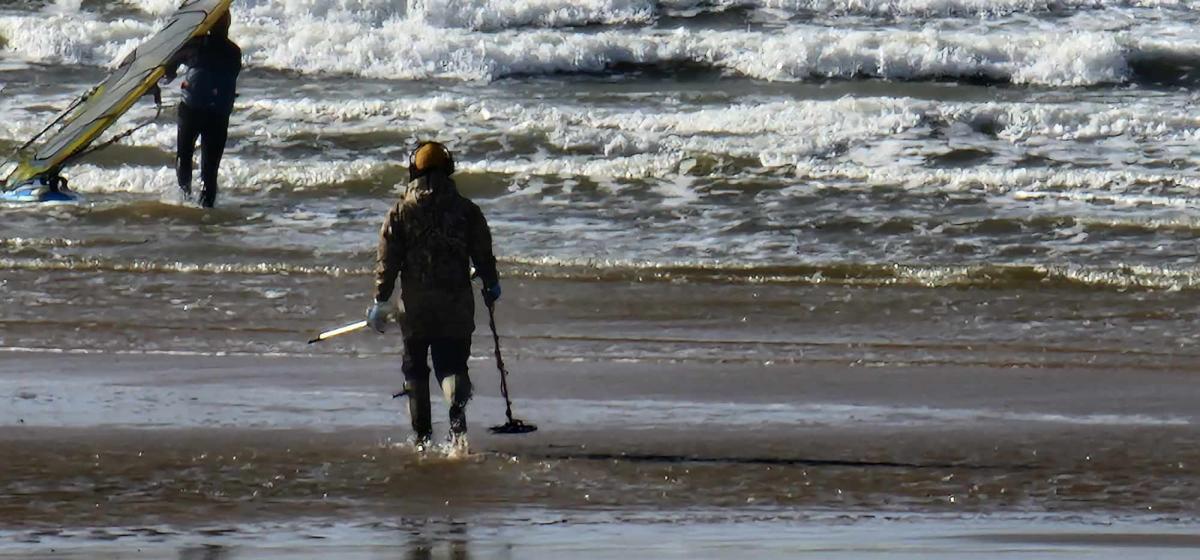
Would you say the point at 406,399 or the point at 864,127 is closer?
the point at 406,399

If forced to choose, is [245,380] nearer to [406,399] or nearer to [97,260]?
[406,399]

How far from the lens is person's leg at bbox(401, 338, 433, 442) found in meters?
7.70

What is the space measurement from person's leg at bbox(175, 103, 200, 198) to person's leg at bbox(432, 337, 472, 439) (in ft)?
24.5

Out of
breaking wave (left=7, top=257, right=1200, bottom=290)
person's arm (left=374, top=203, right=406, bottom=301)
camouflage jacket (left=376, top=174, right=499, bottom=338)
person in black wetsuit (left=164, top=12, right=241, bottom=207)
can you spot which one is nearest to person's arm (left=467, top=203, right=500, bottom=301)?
camouflage jacket (left=376, top=174, right=499, bottom=338)

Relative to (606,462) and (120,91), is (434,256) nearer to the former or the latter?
(606,462)

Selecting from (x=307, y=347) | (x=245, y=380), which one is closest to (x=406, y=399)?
(x=245, y=380)

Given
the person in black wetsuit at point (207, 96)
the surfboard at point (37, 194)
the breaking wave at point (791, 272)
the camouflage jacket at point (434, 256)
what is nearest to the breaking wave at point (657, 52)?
the person in black wetsuit at point (207, 96)

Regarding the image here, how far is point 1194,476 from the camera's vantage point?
7438mm

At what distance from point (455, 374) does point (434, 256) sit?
46 centimetres

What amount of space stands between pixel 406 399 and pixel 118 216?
635cm

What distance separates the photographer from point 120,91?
1516 cm

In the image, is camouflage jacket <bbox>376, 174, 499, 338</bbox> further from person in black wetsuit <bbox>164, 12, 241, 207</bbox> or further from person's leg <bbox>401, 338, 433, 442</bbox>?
person in black wetsuit <bbox>164, 12, 241, 207</bbox>

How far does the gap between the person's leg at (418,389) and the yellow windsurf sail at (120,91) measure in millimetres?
6712

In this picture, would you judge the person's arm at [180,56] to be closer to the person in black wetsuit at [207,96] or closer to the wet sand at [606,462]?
the person in black wetsuit at [207,96]
